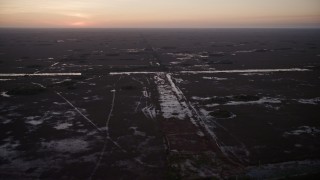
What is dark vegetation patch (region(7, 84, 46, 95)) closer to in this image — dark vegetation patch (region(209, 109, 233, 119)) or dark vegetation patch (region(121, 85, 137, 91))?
dark vegetation patch (region(121, 85, 137, 91))

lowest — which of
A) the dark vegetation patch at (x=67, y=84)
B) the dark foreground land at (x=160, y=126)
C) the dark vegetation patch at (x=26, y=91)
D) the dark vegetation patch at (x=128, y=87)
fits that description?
the dark foreground land at (x=160, y=126)

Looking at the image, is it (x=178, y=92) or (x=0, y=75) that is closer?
(x=178, y=92)

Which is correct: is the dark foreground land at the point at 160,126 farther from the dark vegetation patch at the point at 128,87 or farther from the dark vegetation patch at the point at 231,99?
the dark vegetation patch at the point at 128,87

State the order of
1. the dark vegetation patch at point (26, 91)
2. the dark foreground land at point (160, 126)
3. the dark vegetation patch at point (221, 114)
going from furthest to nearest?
the dark vegetation patch at point (26, 91) → the dark vegetation patch at point (221, 114) → the dark foreground land at point (160, 126)

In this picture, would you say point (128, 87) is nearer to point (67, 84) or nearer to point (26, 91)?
point (67, 84)

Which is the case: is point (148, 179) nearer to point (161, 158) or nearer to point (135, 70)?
point (161, 158)

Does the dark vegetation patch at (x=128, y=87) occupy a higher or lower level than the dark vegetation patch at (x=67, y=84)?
lower

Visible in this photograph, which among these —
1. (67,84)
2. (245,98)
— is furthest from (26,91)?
(245,98)

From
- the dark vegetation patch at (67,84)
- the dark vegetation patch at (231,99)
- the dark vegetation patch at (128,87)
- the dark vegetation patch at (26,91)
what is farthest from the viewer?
the dark vegetation patch at (67,84)

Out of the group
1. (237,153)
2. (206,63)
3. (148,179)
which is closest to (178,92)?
(237,153)

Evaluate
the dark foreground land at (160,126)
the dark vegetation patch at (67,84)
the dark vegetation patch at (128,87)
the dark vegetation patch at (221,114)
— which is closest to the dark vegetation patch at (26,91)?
the dark foreground land at (160,126)

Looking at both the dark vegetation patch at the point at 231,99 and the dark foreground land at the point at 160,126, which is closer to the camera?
the dark foreground land at the point at 160,126
